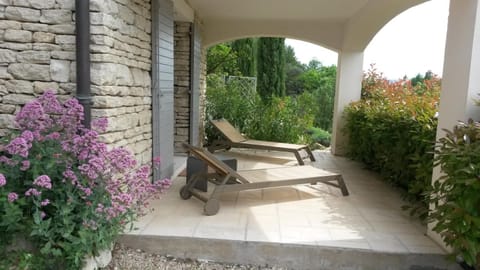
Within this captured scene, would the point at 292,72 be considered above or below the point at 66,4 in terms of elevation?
above

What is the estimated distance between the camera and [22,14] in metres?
2.86

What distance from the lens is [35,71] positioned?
294cm

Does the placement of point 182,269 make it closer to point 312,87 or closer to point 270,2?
point 270,2

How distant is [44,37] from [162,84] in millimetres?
1700

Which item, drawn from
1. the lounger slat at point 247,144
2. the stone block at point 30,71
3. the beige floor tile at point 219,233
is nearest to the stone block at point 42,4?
the stone block at point 30,71

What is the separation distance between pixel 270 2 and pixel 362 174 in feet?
10.4

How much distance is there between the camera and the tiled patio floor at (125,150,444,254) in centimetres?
303

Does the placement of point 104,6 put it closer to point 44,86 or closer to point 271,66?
point 44,86

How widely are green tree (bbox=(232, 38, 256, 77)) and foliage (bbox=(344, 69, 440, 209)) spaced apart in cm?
696

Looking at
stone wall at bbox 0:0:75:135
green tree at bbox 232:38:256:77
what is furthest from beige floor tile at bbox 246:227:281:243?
green tree at bbox 232:38:256:77

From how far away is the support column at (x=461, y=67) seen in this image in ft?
8.95

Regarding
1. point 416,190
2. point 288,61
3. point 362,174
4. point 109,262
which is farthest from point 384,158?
point 288,61

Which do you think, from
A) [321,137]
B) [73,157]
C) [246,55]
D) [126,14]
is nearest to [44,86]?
[73,157]

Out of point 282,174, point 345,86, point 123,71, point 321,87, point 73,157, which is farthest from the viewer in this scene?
point 321,87
